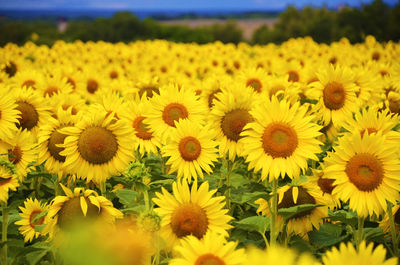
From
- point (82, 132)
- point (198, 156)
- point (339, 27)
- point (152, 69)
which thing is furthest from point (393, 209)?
point (339, 27)

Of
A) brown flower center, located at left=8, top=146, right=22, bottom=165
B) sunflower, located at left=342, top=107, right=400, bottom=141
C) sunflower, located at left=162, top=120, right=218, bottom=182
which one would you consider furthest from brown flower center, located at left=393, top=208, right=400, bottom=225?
brown flower center, located at left=8, top=146, right=22, bottom=165

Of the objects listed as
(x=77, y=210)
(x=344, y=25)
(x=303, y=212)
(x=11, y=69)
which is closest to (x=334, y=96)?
(x=303, y=212)

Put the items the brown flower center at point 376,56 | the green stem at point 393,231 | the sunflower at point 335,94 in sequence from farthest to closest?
the brown flower center at point 376,56 → the sunflower at point 335,94 → the green stem at point 393,231

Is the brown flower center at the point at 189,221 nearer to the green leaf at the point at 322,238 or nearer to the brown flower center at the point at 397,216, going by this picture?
the green leaf at the point at 322,238

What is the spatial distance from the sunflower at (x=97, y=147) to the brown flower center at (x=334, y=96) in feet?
9.07

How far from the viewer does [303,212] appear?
376cm

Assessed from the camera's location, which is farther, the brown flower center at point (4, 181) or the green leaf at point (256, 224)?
the brown flower center at point (4, 181)

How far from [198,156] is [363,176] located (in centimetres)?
155

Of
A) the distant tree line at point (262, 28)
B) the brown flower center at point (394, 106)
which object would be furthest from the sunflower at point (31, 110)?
the distant tree line at point (262, 28)

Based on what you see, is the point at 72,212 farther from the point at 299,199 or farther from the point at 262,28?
the point at 262,28

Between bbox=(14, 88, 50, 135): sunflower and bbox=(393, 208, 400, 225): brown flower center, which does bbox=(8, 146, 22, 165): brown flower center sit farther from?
bbox=(393, 208, 400, 225): brown flower center

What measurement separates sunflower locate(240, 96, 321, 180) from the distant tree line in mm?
25929

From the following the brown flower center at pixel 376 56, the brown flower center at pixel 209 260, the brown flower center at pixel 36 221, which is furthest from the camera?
the brown flower center at pixel 376 56

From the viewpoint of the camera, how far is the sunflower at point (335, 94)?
5555 millimetres
